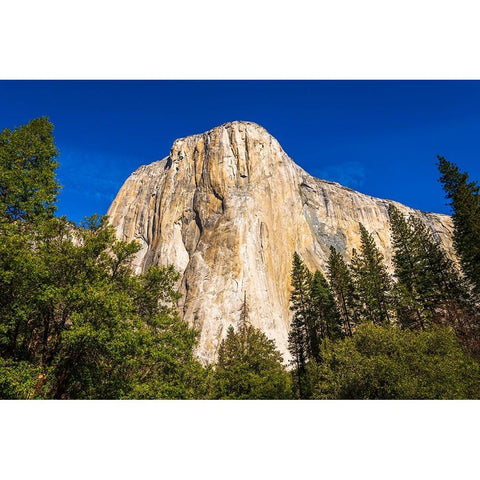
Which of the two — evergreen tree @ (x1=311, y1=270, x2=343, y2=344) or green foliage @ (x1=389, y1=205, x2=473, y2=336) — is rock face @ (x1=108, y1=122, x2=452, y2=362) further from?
green foliage @ (x1=389, y1=205, x2=473, y2=336)

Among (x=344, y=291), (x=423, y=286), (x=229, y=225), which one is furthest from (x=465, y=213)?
(x=229, y=225)

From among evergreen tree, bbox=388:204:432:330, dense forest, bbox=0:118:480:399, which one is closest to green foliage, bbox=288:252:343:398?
evergreen tree, bbox=388:204:432:330

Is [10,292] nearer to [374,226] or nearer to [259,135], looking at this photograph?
[259,135]

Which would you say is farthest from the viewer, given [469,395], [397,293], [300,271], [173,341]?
[300,271]

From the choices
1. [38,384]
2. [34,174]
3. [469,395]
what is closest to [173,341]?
[38,384]

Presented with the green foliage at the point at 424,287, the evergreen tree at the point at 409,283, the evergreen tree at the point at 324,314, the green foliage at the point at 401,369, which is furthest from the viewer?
the evergreen tree at the point at 324,314

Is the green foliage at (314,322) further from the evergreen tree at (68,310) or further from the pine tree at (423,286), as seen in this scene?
the evergreen tree at (68,310)

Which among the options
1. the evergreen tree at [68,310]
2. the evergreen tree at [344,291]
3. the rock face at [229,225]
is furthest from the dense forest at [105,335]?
the rock face at [229,225]
